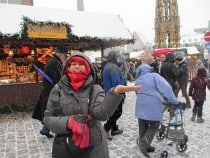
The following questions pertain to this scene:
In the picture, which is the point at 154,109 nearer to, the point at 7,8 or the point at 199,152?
the point at 199,152

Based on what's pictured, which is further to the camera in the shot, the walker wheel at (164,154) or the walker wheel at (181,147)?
the walker wheel at (181,147)

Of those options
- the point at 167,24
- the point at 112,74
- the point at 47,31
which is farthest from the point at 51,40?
the point at 167,24

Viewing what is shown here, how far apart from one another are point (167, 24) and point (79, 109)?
2033 inches

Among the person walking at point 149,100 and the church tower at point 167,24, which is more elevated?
the church tower at point 167,24

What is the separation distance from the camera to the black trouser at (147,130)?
5410 mm

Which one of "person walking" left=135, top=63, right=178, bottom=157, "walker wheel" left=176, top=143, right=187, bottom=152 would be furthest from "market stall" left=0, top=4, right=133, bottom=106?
"walker wheel" left=176, top=143, right=187, bottom=152

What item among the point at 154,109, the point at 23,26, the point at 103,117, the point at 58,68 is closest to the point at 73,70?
the point at 103,117

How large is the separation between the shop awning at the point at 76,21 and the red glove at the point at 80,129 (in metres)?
8.37

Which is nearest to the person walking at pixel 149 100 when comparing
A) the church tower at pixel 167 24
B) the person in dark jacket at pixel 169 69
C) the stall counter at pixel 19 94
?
the person in dark jacket at pixel 169 69

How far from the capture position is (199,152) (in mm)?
5859

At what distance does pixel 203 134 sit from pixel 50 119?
5.18 m

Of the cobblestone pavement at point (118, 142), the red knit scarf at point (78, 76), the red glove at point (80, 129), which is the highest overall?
the red knit scarf at point (78, 76)

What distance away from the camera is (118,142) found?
661 centimetres

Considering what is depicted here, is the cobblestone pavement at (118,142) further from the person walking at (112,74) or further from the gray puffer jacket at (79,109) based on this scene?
the gray puffer jacket at (79,109)
